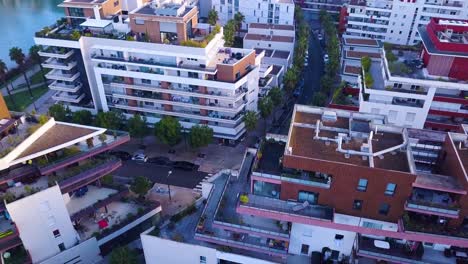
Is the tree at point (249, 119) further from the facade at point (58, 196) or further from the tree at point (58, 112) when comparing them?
the tree at point (58, 112)

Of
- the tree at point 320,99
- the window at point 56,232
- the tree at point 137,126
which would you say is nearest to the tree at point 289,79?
the tree at point 320,99

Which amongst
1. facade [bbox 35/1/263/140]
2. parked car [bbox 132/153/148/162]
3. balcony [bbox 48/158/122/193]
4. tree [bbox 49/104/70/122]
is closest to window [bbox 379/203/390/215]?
facade [bbox 35/1/263/140]

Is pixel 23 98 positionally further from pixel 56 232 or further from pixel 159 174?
pixel 56 232

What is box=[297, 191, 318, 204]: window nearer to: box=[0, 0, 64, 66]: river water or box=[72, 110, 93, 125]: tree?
box=[72, 110, 93, 125]: tree

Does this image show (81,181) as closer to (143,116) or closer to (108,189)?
(108,189)

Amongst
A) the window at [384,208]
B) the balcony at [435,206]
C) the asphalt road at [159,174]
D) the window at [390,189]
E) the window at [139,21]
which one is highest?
the window at [139,21]

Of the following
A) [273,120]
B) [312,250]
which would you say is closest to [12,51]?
[273,120]
